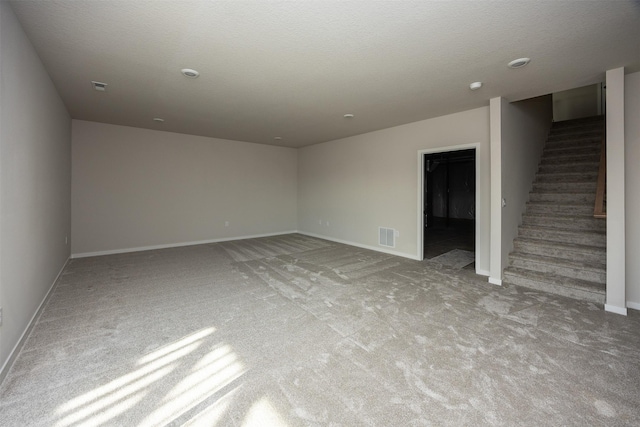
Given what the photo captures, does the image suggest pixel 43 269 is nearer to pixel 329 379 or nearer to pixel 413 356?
pixel 329 379

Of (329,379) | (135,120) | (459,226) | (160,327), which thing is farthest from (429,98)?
(459,226)

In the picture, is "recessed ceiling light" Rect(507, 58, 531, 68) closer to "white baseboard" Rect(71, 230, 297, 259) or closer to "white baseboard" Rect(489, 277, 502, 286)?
"white baseboard" Rect(489, 277, 502, 286)

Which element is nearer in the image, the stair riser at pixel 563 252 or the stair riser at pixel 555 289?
the stair riser at pixel 555 289

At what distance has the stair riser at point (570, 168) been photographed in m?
4.18

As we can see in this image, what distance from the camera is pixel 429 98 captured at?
3633 millimetres

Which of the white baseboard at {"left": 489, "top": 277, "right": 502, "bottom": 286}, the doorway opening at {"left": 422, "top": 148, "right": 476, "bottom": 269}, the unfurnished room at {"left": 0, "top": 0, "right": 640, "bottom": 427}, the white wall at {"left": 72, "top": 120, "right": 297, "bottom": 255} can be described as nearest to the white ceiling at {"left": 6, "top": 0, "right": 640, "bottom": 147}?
the unfurnished room at {"left": 0, "top": 0, "right": 640, "bottom": 427}

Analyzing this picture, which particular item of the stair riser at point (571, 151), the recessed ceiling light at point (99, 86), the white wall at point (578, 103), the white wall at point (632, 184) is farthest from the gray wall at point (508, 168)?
the recessed ceiling light at point (99, 86)

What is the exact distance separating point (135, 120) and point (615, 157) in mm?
6752

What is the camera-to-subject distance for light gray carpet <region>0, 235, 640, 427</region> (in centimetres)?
151

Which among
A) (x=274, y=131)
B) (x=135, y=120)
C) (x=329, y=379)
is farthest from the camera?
(x=274, y=131)

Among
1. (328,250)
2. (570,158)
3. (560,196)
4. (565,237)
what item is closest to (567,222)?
(565,237)

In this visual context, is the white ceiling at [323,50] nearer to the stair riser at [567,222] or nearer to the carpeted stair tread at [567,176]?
the carpeted stair tread at [567,176]

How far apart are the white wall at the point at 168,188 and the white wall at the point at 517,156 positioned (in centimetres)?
529

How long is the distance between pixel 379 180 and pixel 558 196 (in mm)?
2837
